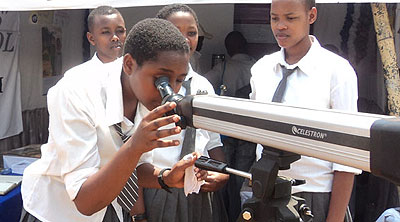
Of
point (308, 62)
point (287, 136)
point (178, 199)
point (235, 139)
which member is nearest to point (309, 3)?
point (308, 62)

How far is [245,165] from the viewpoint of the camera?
3.62 m

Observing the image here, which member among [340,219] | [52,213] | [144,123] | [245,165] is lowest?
[245,165]

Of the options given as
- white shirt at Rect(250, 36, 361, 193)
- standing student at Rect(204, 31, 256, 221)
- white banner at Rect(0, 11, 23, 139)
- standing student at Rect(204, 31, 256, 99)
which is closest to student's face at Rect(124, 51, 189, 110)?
white shirt at Rect(250, 36, 361, 193)

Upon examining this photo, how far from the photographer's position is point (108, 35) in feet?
9.89

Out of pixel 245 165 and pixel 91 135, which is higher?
pixel 91 135

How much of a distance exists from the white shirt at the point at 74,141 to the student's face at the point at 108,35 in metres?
1.50

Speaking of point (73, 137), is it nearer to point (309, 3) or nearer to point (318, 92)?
point (318, 92)

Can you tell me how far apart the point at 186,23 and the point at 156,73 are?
3.46 ft

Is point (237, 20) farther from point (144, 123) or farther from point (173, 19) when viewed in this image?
point (144, 123)

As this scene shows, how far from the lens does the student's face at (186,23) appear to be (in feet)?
7.43

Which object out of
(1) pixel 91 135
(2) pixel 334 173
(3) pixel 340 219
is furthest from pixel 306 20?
(1) pixel 91 135

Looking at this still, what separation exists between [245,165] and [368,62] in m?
1.58

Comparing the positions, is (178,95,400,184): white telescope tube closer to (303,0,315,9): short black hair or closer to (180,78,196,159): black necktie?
(180,78,196,159): black necktie

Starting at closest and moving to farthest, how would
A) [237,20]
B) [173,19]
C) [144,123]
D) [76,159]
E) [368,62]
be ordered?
[144,123]
[76,159]
[173,19]
[368,62]
[237,20]
